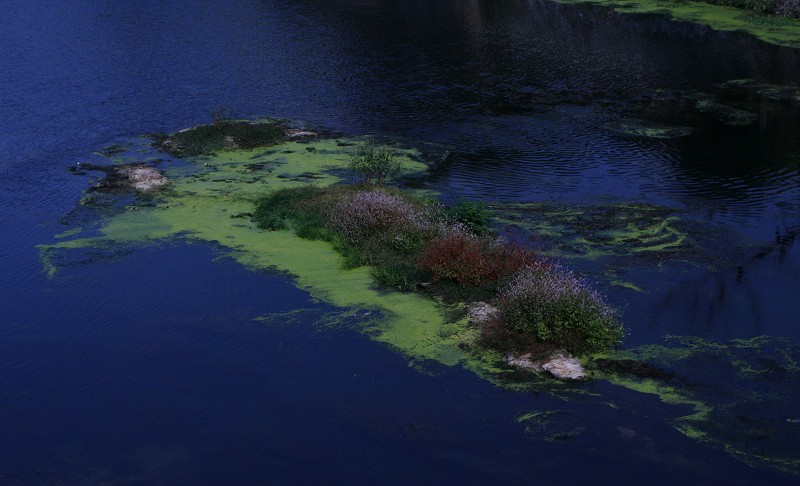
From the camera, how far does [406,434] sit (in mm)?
16391

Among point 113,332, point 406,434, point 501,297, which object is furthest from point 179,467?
point 501,297

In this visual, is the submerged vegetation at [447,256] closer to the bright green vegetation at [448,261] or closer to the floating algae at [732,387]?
the bright green vegetation at [448,261]

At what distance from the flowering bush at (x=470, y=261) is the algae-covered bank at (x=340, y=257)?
0.96 metres

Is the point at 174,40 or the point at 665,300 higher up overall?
the point at 174,40

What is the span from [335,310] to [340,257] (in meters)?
3.03

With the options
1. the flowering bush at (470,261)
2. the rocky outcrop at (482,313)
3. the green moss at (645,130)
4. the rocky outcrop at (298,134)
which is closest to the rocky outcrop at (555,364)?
the rocky outcrop at (482,313)

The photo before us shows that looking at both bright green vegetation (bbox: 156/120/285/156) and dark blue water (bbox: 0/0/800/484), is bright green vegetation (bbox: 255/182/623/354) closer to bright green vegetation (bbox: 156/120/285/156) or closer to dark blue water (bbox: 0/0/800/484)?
dark blue water (bbox: 0/0/800/484)

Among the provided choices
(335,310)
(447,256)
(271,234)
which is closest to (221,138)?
(271,234)

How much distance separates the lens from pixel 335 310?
69.4 ft

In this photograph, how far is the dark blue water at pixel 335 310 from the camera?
1602 cm

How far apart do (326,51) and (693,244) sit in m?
31.1

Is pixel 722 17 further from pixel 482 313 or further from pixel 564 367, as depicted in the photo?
pixel 564 367

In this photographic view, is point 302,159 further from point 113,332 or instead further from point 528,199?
point 113,332

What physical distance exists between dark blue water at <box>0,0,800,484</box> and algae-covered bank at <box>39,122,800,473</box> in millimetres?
Answer: 464
